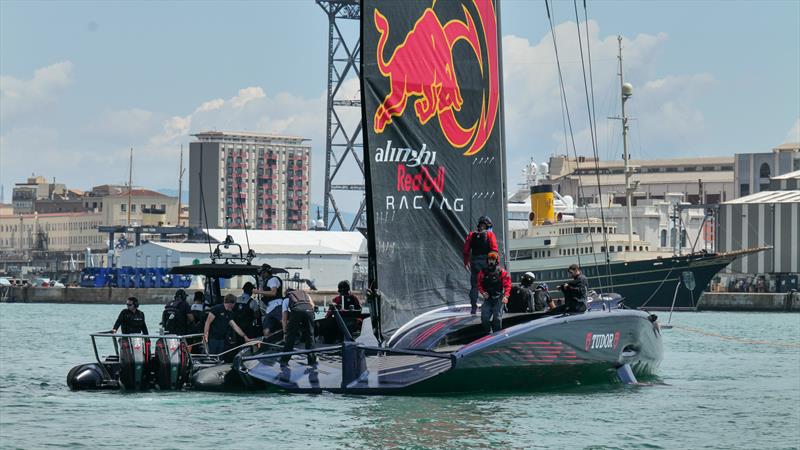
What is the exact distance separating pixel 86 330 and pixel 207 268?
30734mm

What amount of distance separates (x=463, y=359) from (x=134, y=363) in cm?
514

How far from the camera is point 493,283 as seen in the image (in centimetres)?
2055

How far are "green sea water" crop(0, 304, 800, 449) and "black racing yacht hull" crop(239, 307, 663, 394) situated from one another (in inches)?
9.6

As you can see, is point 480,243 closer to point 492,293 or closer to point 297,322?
point 492,293

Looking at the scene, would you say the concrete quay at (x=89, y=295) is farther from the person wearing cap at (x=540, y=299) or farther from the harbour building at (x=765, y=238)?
the person wearing cap at (x=540, y=299)

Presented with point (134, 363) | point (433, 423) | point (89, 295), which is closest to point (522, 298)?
point (433, 423)

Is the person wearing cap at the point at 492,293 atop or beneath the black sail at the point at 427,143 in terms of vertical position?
beneath

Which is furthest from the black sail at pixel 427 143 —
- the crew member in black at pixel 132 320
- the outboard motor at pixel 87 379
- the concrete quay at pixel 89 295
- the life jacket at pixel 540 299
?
the concrete quay at pixel 89 295

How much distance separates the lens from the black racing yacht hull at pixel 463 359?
790 inches

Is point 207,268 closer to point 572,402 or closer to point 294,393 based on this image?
point 294,393

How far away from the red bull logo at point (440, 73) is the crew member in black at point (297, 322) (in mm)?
2839

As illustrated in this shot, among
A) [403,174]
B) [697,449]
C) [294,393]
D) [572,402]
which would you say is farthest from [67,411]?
[697,449]

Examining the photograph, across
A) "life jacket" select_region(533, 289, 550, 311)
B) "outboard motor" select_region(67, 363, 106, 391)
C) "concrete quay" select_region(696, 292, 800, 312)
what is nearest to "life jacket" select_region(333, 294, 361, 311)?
"life jacket" select_region(533, 289, 550, 311)

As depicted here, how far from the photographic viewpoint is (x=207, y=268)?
81.1ft
